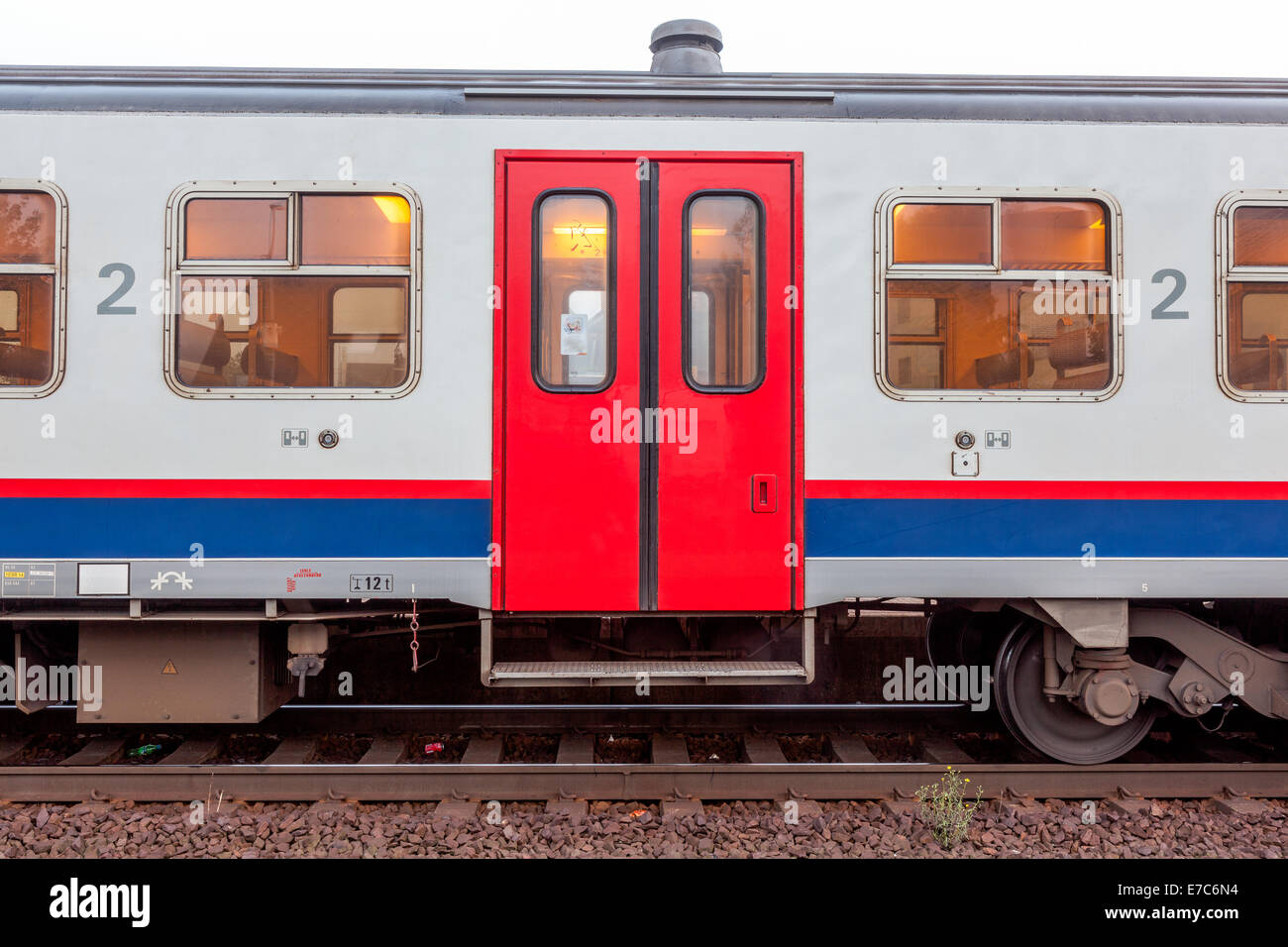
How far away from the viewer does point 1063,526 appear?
433 centimetres

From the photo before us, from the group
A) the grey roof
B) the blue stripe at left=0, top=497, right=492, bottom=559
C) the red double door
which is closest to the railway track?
the red double door

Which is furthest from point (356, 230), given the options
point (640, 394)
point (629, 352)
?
point (640, 394)

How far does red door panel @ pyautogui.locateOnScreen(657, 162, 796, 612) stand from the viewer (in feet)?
14.2

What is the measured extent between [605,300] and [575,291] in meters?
0.17

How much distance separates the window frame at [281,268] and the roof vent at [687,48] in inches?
74.6

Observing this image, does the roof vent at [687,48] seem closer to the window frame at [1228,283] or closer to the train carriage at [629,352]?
the train carriage at [629,352]

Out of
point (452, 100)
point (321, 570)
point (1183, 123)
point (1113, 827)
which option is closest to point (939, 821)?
point (1113, 827)

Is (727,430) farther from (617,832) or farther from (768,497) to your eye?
(617,832)

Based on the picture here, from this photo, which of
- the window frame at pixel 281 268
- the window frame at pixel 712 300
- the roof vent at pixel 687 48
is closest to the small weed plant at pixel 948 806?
the window frame at pixel 712 300

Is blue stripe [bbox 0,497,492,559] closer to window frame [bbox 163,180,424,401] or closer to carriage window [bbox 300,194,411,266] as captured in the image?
window frame [bbox 163,180,424,401]

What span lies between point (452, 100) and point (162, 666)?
3.39 meters

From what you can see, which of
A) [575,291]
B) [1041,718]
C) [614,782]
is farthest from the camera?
[1041,718]

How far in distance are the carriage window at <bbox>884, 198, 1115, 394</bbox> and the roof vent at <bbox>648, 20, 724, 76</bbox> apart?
1.65 metres

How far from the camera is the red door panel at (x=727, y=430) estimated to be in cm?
432
